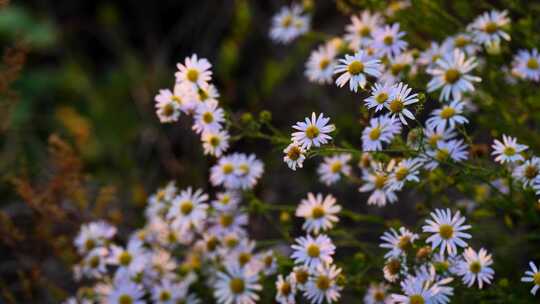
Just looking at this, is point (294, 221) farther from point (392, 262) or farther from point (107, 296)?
point (392, 262)

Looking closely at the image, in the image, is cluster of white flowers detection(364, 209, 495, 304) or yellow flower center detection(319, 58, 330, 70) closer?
cluster of white flowers detection(364, 209, 495, 304)

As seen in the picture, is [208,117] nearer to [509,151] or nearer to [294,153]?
[294,153]

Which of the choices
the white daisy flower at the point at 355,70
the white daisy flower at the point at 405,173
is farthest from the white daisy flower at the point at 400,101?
the white daisy flower at the point at 405,173

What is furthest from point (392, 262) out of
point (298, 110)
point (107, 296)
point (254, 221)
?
point (298, 110)

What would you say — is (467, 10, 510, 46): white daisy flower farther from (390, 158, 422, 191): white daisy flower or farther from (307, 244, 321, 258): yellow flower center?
(307, 244, 321, 258): yellow flower center

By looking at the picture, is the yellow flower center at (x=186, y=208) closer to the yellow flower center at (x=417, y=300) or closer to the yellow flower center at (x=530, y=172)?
the yellow flower center at (x=417, y=300)

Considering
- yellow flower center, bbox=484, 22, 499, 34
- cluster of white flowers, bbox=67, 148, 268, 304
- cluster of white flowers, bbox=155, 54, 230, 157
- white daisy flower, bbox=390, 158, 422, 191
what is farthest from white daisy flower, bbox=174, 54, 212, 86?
yellow flower center, bbox=484, 22, 499, 34
